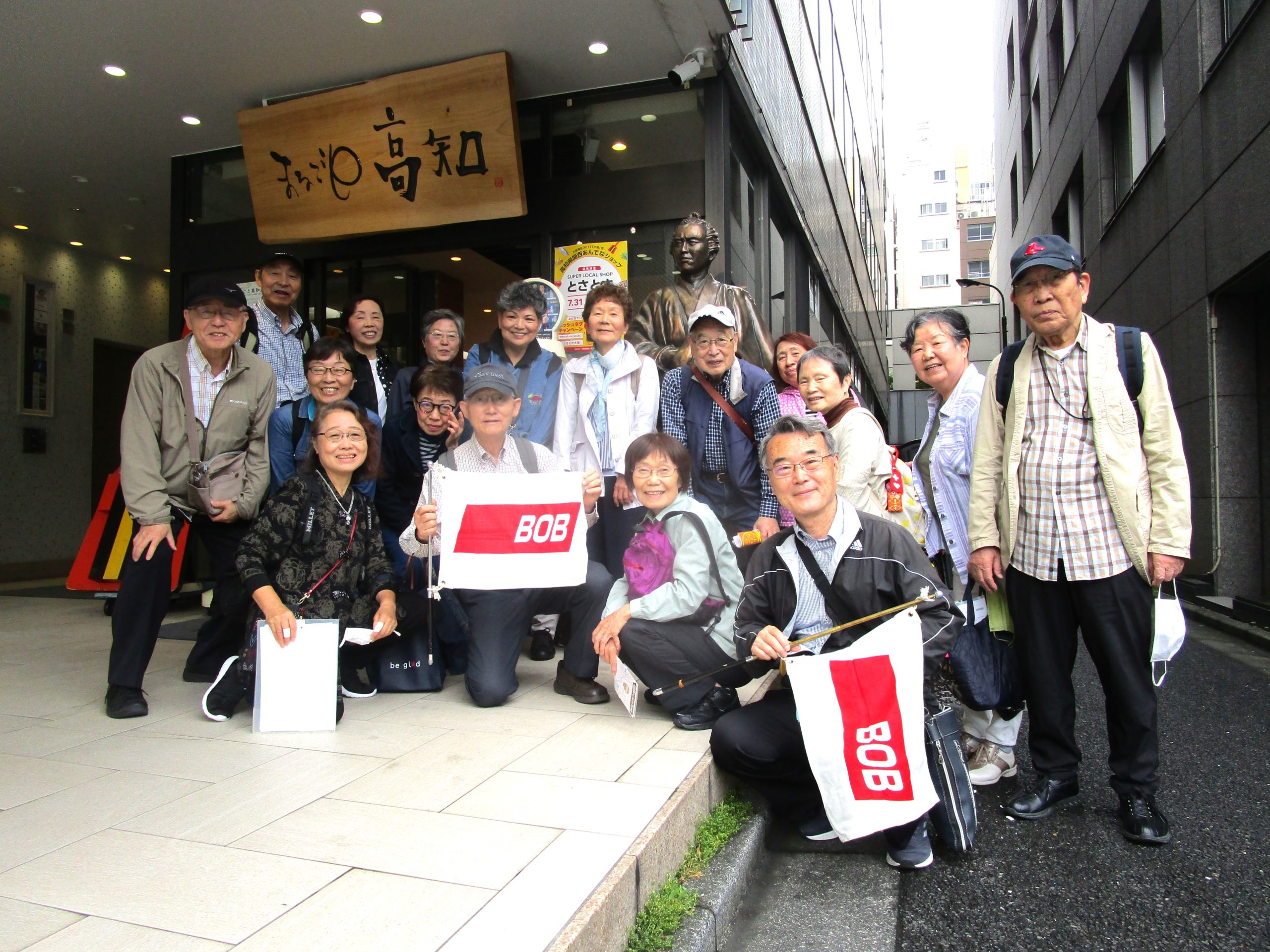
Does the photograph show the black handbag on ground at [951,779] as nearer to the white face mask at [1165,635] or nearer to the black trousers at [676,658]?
the white face mask at [1165,635]

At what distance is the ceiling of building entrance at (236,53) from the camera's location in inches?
227

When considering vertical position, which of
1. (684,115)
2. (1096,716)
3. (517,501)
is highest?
(684,115)

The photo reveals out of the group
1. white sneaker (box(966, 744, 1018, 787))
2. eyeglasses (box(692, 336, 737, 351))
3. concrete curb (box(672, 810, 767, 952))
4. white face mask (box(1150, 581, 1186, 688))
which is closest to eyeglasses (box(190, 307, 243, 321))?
eyeglasses (box(692, 336, 737, 351))

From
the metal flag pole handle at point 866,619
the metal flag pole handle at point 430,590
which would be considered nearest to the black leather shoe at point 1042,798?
the metal flag pole handle at point 866,619

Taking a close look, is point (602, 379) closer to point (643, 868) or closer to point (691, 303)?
point (691, 303)

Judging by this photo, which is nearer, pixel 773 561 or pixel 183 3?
pixel 773 561

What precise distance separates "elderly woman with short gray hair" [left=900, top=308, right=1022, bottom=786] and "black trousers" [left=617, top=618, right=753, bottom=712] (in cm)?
109

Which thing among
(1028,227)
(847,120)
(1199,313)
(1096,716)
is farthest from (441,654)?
(1028,227)

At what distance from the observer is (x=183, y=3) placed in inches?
221

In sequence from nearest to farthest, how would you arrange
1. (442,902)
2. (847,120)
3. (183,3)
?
1. (442,902)
2. (183,3)
3. (847,120)

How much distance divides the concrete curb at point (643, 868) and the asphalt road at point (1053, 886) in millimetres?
306

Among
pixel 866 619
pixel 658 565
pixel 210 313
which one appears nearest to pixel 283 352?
pixel 210 313

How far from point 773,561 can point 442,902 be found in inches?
66.0

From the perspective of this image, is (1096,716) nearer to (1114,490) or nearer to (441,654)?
(1114,490)
